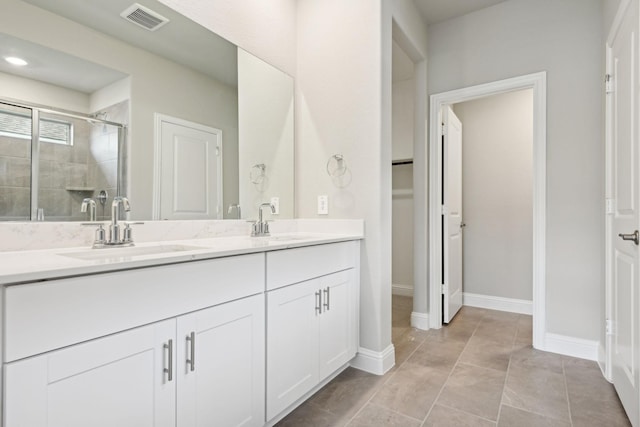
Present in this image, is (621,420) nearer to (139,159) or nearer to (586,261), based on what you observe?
(586,261)

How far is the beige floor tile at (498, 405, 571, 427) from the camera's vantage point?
5.20 feet

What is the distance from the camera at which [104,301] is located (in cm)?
90

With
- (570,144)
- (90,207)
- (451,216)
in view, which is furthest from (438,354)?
(90,207)

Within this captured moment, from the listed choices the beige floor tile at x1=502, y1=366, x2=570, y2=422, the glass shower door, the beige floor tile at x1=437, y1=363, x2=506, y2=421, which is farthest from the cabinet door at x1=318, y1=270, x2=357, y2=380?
the glass shower door

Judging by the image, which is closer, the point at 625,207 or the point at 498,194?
the point at 625,207

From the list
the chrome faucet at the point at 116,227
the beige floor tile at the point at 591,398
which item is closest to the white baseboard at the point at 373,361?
the beige floor tile at the point at 591,398

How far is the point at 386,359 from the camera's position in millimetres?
2139

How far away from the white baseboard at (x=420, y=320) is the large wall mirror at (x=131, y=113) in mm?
1735

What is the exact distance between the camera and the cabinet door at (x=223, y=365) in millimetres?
1101

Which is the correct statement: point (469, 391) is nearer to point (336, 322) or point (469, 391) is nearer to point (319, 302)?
point (336, 322)

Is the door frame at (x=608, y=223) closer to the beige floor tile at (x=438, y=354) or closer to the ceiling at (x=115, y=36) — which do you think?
the beige floor tile at (x=438, y=354)

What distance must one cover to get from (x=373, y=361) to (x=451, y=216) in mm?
1607

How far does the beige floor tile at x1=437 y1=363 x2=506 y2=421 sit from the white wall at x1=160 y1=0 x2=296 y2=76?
2.35m

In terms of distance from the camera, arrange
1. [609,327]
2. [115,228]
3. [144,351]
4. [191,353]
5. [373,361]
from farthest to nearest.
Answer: [373,361] < [609,327] < [115,228] < [191,353] < [144,351]
